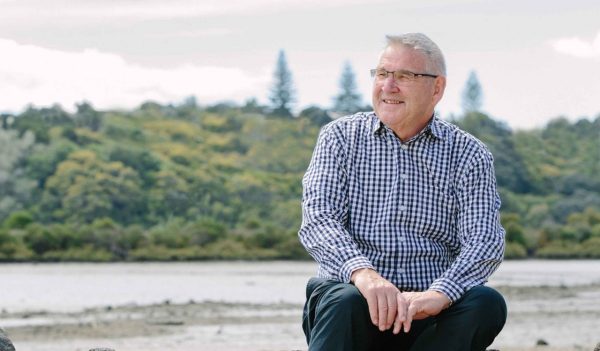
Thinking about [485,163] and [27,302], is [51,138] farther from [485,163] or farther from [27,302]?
[485,163]

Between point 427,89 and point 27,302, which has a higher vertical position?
point 427,89

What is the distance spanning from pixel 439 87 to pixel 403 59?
0.18 metres

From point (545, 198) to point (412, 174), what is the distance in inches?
1660

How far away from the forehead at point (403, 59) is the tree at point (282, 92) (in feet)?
168

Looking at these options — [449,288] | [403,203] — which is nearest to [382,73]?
[403,203]

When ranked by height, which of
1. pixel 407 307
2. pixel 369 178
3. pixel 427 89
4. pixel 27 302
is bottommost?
pixel 27 302

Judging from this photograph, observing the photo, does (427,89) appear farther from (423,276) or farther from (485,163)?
(423,276)

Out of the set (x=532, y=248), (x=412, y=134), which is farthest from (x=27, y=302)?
(x=532, y=248)

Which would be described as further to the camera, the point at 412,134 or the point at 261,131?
the point at 261,131

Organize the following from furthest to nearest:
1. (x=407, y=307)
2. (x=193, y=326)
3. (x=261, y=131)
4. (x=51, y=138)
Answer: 1. (x=261, y=131)
2. (x=51, y=138)
3. (x=193, y=326)
4. (x=407, y=307)

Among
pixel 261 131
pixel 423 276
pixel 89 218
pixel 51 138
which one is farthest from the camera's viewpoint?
pixel 261 131

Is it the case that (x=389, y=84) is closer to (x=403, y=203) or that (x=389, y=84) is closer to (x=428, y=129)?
(x=428, y=129)

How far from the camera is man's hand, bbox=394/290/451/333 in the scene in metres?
4.23

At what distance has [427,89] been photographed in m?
4.58
